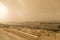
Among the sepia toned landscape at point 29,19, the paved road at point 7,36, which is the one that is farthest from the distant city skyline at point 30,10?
the paved road at point 7,36

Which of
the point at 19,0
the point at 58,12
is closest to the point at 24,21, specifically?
the point at 19,0

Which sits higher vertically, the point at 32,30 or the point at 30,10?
the point at 30,10

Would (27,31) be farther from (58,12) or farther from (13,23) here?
(58,12)

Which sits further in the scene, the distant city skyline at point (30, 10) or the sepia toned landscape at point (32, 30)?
the distant city skyline at point (30, 10)

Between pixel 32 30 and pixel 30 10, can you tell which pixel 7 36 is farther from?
pixel 30 10

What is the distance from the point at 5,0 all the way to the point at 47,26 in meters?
0.52

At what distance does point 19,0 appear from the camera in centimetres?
111

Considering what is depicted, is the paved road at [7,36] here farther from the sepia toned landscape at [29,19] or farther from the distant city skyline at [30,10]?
the distant city skyline at [30,10]

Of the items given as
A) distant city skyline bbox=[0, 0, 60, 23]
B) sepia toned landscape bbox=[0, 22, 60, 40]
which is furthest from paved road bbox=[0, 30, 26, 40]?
distant city skyline bbox=[0, 0, 60, 23]

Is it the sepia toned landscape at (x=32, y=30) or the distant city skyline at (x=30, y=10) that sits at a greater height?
the distant city skyline at (x=30, y=10)

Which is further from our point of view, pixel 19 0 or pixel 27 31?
pixel 19 0

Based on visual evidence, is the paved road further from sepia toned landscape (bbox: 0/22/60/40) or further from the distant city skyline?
the distant city skyline

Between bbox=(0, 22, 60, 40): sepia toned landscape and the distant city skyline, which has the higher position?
the distant city skyline

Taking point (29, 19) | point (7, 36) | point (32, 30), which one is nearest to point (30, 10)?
point (29, 19)
